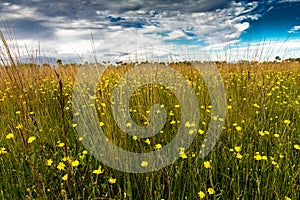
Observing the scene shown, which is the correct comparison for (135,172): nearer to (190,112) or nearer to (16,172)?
(16,172)

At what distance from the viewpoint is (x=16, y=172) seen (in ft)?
6.56

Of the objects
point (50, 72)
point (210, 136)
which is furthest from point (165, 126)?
point (50, 72)

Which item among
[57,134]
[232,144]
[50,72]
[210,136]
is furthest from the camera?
[50,72]

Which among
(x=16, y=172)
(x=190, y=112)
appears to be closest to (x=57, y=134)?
(x=16, y=172)

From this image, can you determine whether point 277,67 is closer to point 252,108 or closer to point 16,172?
point 252,108

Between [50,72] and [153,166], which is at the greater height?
[50,72]

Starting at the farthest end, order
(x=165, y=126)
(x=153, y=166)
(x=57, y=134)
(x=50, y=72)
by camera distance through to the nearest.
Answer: (x=50, y=72) → (x=165, y=126) → (x=57, y=134) → (x=153, y=166)

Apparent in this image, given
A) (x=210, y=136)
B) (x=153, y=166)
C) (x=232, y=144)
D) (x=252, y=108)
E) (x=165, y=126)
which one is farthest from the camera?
(x=252, y=108)

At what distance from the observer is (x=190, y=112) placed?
9.37 ft

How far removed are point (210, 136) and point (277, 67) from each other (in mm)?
7209

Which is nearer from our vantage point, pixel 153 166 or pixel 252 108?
pixel 153 166

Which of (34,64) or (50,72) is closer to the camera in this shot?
(34,64)

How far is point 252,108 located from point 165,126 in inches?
46.7

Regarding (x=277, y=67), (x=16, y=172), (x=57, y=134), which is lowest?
(x=16, y=172)
